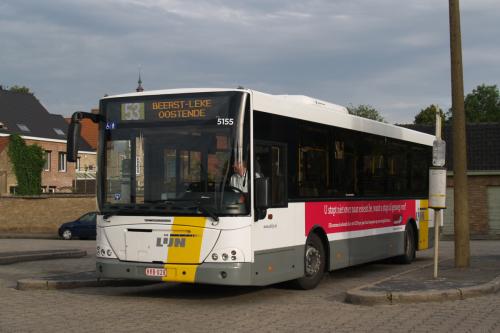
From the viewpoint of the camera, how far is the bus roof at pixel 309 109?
37.3 feet

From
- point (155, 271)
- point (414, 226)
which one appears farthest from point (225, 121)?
point (414, 226)

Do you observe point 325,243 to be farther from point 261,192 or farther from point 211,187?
point 211,187

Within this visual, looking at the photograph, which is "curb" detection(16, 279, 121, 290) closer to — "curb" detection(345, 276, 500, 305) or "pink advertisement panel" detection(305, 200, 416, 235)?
"pink advertisement panel" detection(305, 200, 416, 235)

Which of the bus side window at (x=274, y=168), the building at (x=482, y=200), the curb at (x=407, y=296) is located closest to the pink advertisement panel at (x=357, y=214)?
the bus side window at (x=274, y=168)

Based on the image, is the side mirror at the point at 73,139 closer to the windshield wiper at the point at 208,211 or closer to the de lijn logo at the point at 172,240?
the de lijn logo at the point at 172,240

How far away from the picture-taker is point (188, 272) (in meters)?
10.8

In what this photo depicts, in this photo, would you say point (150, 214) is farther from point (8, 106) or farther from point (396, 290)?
point (8, 106)

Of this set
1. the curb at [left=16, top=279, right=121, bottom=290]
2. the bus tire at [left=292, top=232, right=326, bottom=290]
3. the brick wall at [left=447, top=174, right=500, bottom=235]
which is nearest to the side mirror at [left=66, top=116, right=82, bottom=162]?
the curb at [left=16, top=279, right=121, bottom=290]

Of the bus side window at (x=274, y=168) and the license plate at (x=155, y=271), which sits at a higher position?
the bus side window at (x=274, y=168)

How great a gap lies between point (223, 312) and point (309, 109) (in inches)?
160

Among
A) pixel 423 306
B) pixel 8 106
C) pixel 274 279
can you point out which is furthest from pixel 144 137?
pixel 8 106

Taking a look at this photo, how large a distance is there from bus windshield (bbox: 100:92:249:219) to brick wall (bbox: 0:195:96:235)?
103 feet

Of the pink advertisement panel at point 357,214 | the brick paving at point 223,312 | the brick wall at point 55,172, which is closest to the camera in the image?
the brick paving at point 223,312

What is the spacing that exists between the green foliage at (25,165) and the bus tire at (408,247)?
3952cm
